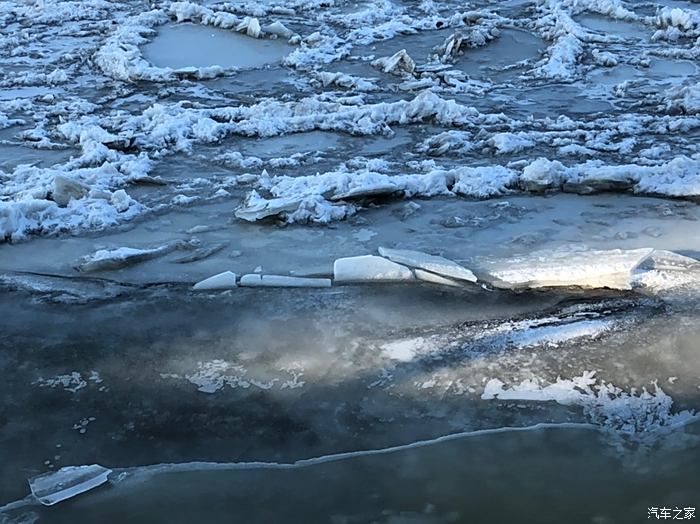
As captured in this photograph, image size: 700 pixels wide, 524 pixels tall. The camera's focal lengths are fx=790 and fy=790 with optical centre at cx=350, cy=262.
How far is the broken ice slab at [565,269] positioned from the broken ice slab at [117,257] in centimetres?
154

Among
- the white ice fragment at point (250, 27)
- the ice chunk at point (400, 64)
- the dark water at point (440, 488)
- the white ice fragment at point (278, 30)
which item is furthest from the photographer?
the white ice fragment at point (250, 27)

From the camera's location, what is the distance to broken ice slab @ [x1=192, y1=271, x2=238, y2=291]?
353cm

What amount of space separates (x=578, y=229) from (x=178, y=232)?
80.1 inches

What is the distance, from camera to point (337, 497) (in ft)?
7.80

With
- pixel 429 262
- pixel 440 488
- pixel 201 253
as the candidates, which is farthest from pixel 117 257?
pixel 440 488

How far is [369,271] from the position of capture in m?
3.52

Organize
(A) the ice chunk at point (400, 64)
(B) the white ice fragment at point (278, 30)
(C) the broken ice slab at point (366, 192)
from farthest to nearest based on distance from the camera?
(B) the white ice fragment at point (278, 30) < (A) the ice chunk at point (400, 64) < (C) the broken ice slab at point (366, 192)

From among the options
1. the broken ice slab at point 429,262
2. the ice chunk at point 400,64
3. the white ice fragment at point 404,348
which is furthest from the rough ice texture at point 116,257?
the ice chunk at point 400,64

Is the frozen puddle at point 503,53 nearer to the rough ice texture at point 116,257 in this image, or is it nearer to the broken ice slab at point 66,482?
the rough ice texture at point 116,257

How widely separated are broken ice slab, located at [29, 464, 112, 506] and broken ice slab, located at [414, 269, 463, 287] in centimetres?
160

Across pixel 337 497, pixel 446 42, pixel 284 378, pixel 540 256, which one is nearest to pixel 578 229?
pixel 540 256

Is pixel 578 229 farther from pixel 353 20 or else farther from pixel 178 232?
pixel 353 20

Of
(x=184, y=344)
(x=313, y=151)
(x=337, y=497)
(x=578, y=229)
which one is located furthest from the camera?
(x=313, y=151)

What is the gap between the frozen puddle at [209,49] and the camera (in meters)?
7.34
